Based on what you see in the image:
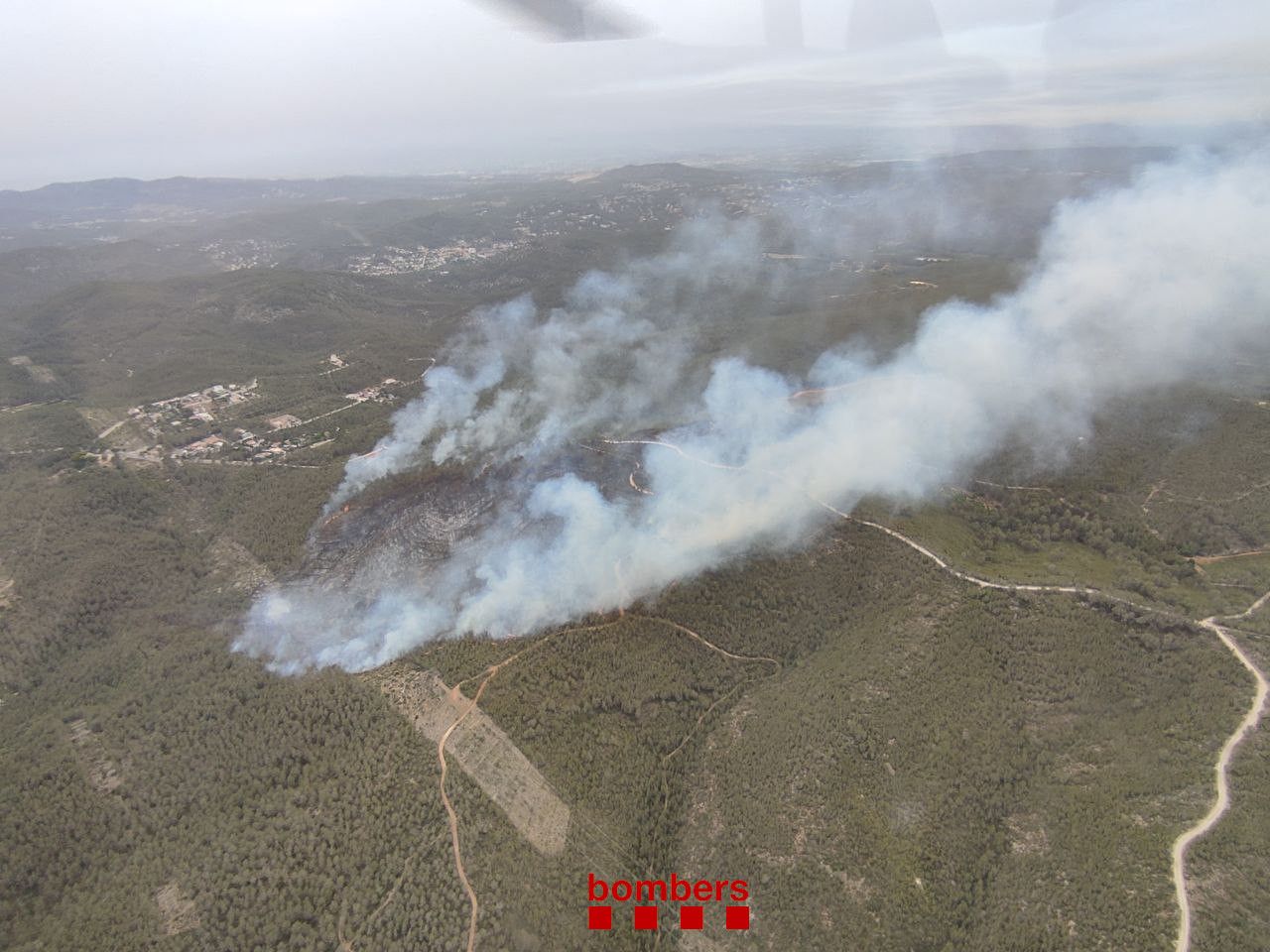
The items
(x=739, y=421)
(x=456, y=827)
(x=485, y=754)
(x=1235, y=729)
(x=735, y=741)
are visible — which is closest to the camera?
(x=456, y=827)

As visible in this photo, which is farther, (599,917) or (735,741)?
(735,741)

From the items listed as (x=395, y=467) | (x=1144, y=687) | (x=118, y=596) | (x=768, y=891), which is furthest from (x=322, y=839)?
(x=1144, y=687)

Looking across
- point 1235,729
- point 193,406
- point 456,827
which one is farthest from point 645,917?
point 193,406

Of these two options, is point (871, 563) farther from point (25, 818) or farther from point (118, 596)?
point (118, 596)

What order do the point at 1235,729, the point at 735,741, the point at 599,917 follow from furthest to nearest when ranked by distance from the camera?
the point at 735,741, the point at 1235,729, the point at 599,917

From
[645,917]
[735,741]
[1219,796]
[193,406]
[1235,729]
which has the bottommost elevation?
[645,917]

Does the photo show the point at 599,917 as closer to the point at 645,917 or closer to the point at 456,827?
the point at 645,917

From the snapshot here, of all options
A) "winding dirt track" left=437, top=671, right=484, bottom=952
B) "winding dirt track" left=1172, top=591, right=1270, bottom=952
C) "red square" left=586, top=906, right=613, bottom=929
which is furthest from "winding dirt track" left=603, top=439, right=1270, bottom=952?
"red square" left=586, top=906, right=613, bottom=929
